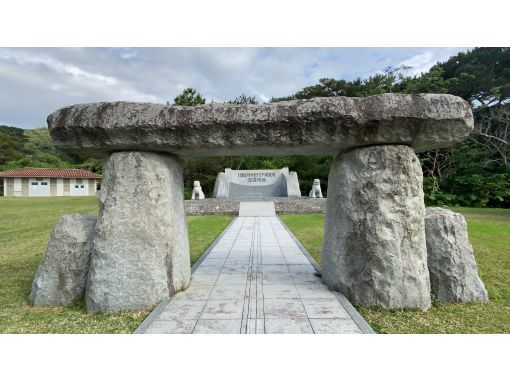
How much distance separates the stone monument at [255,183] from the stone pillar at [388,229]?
15422mm

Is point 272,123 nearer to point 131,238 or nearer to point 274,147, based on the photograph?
point 274,147

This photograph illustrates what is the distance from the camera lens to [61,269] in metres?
3.81

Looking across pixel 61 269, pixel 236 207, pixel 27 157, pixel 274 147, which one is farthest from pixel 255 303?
pixel 27 157

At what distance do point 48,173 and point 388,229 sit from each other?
4008 centimetres

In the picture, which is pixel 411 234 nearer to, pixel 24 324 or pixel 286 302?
pixel 286 302

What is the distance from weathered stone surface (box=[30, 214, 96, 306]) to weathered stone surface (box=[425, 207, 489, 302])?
4418 millimetres

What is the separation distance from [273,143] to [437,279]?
2.71 metres

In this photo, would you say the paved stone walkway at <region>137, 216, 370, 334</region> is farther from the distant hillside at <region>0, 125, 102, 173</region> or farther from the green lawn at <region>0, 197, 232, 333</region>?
the distant hillside at <region>0, 125, 102, 173</region>

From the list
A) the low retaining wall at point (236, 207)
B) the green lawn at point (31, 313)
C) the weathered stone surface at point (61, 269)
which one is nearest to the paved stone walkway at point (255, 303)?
the green lawn at point (31, 313)

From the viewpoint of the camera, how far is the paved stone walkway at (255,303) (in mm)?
3178

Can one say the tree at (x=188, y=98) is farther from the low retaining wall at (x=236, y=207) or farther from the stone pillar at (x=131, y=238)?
the stone pillar at (x=131, y=238)

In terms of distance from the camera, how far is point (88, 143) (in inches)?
147

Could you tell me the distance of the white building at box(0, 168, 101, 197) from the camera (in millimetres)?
34250

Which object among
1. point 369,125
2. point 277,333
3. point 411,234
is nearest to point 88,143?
point 277,333
